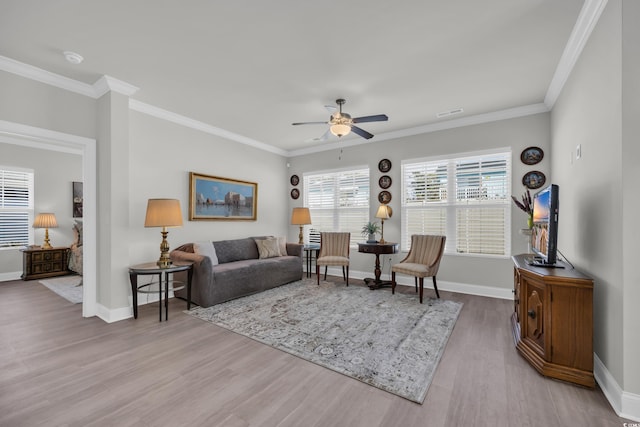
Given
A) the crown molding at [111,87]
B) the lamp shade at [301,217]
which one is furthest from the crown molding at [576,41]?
the crown molding at [111,87]

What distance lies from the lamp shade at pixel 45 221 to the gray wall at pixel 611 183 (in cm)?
838

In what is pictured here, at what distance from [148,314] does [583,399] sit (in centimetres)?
424

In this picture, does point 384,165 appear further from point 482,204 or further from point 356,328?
point 356,328

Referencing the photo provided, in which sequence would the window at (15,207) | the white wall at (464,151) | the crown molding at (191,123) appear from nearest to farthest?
the crown molding at (191,123)
the white wall at (464,151)
the window at (15,207)

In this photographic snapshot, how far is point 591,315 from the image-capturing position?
6.58ft

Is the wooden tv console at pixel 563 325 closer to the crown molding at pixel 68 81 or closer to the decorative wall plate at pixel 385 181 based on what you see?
the decorative wall plate at pixel 385 181

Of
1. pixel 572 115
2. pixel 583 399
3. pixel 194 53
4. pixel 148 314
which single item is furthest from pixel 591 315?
pixel 148 314

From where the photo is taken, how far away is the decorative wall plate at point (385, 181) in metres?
5.24

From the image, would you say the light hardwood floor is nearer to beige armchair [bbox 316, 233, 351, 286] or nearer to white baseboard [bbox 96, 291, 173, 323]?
white baseboard [bbox 96, 291, 173, 323]

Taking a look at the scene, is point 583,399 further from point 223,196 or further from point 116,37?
point 223,196

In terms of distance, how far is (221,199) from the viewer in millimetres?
5094

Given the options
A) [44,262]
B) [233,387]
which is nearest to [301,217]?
[233,387]

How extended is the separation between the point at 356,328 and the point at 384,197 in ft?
9.23

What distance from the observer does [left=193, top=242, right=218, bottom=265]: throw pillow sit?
4.13 m
